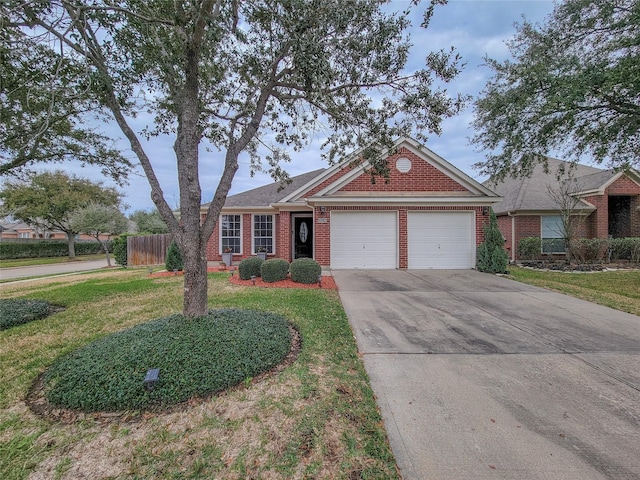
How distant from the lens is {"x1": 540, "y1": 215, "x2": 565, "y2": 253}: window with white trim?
13.9 meters

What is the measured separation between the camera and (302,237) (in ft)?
44.3

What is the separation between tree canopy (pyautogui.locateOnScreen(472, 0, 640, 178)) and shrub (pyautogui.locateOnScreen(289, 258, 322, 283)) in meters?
7.65

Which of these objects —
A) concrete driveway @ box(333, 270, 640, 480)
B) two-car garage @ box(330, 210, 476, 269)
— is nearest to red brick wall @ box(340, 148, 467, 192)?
two-car garage @ box(330, 210, 476, 269)

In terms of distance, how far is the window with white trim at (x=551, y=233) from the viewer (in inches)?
547

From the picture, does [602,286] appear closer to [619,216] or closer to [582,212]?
[582,212]

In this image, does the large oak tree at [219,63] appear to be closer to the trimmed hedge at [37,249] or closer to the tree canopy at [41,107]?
the tree canopy at [41,107]

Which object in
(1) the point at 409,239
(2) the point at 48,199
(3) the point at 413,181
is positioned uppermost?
(2) the point at 48,199

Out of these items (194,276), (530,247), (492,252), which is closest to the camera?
(194,276)

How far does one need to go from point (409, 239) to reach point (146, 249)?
14.7 m

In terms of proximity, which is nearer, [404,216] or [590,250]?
[404,216]

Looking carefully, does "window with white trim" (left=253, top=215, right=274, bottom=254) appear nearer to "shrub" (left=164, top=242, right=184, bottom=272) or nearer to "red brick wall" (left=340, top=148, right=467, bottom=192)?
"shrub" (left=164, top=242, right=184, bottom=272)

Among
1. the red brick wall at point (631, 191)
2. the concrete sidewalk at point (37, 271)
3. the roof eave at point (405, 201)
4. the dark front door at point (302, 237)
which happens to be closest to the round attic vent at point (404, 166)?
the roof eave at point (405, 201)

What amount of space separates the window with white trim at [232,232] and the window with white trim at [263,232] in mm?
736

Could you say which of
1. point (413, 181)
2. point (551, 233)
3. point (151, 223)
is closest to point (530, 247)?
point (551, 233)
